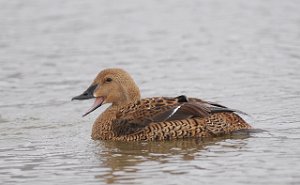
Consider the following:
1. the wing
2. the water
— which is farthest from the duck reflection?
the wing

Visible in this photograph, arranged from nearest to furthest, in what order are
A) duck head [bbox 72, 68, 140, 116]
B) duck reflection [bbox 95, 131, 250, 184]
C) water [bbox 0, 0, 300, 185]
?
1. duck reflection [bbox 95, 131, 250, 184]
2. water [bbox 0, 0, 300, 185]
3. duck head [bbox 72, 68, 140, 116]

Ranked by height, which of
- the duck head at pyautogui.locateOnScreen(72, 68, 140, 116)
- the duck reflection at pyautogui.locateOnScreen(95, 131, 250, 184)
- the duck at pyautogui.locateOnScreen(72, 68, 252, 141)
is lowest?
the duck reflection at pyautogui.locateOnScreen(95, 131, 250, 184)

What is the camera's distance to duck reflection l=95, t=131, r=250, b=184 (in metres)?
10.6

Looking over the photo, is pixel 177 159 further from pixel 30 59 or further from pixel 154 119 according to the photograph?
pixel 30 59

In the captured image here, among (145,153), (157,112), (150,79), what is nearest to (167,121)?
(157,112)

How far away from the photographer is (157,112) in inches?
486

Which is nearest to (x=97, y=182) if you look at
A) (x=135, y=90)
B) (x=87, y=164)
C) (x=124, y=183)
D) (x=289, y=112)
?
(x=124, y=183)

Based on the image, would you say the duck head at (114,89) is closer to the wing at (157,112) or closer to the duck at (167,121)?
the duck at (167,121)

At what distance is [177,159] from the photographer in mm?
11141

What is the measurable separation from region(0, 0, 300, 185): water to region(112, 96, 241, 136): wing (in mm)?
275

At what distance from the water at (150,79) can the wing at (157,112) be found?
→ 27 centimetres

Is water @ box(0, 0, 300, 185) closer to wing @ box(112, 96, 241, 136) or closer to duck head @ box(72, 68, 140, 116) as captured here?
wing @ box(112, 96, 241, 136)

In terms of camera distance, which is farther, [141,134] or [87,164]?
[141,134]

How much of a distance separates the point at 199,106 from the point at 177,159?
54.6 inches
